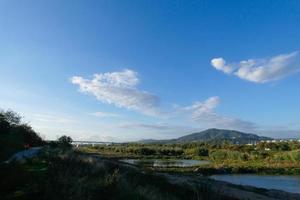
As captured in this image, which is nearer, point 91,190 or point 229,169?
point 91,190

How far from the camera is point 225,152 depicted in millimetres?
88562

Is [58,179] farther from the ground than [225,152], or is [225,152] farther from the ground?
[225,152]

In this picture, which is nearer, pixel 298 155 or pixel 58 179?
pixel 58 179

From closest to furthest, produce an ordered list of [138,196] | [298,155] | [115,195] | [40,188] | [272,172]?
[40,188]
[115,195]
[138,196]
[272,172]
[298,155]

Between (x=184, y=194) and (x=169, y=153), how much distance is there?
90.9 meters

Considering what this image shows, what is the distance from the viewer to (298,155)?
72.6 metres

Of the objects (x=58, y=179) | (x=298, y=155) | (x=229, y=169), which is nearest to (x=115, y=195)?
(x=58, y=179)

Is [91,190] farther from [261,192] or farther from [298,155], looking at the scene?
[298,155]

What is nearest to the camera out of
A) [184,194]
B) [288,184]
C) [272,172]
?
[184,194]

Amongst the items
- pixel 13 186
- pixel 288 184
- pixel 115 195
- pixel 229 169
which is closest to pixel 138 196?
pixel 115 195

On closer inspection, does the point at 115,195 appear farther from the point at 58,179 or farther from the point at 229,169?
the point at 229,169

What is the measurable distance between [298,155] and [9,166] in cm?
7087

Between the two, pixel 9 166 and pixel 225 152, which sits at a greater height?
pixel 225 152

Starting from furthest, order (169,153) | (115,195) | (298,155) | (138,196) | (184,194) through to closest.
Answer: (169,153) → (298,155) → (184,194) → (138,196) → (115,195)
